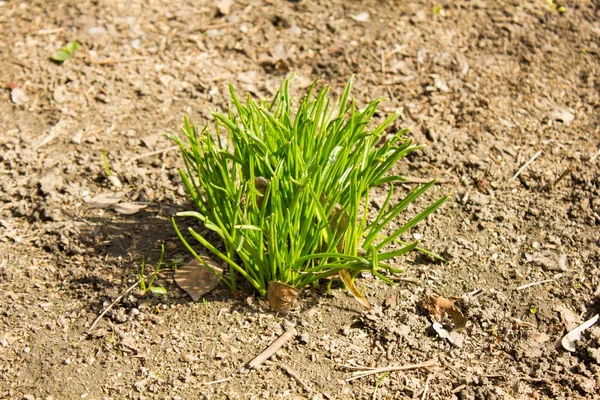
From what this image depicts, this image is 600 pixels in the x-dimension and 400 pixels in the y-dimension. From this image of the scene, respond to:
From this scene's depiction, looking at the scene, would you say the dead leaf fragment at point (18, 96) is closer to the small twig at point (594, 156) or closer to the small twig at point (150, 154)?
the small twig at point (150, 154)

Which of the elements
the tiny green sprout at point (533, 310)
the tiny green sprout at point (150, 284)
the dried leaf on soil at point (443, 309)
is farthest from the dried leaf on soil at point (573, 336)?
the tiny green sprout at point (150, 284)

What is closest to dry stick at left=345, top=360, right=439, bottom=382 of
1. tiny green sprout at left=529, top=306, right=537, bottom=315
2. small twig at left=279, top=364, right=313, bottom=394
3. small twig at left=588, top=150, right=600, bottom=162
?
small twig at left=279, top=364, right=313, bottom=394

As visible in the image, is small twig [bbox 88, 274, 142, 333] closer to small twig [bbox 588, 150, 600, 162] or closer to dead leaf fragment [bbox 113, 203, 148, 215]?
dead leaf fragment [bbox 113, 203, 148, 215]

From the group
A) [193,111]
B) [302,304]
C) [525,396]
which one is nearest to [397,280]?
[302,304]

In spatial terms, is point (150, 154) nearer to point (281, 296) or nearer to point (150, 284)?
point (150, 284)

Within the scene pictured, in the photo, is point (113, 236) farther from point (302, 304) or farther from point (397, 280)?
point (397, 280)

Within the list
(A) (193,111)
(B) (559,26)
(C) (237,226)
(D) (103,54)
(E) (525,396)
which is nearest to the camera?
(C) (237,226)
